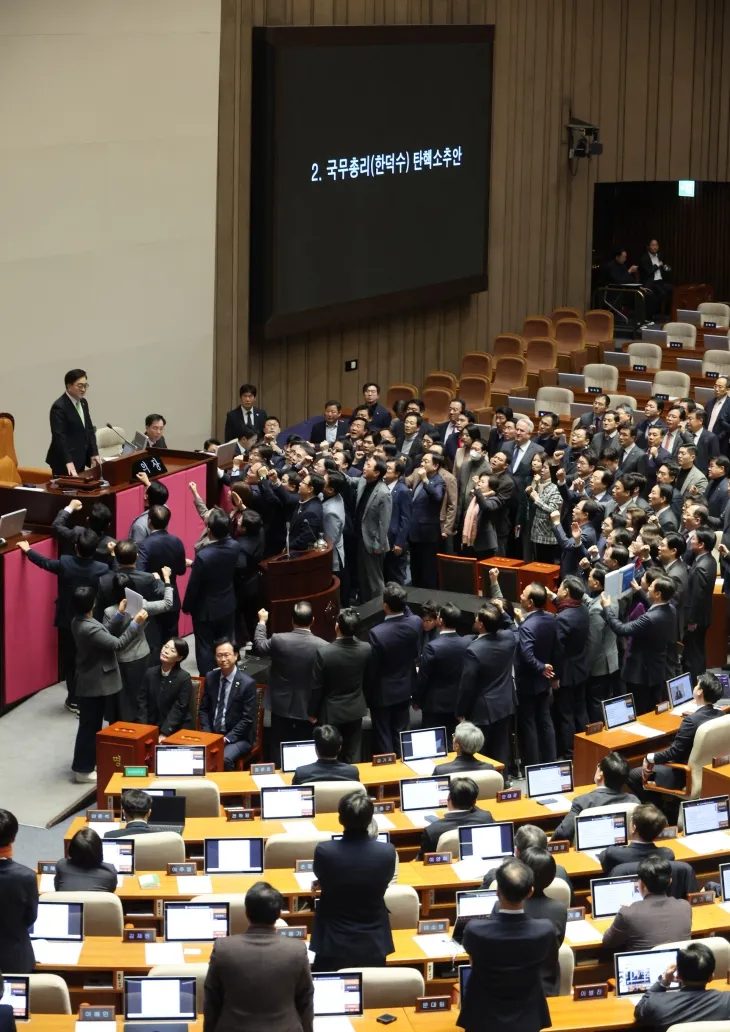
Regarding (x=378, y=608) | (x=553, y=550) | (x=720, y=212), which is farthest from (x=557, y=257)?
(x=378, y=608)

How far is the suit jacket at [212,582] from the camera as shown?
995 centimetres

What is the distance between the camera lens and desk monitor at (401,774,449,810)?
7934mm

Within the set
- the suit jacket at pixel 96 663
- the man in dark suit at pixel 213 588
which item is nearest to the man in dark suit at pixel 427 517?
the man in dark suit at pixel 213 588

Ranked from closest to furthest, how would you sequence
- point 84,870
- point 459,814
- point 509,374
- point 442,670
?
point 84,870, point 459,814, point 442,670, point 509,374

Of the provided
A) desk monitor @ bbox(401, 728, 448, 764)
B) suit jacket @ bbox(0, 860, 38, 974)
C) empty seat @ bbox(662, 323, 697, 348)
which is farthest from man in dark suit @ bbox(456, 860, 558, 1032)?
empty seat @ bbox(662, 323, 697, 348)

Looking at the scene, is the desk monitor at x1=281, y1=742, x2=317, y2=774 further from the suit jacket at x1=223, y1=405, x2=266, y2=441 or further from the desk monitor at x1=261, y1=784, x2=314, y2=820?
the suit jacket at x1=223, y1=405, x2=266, y2=441

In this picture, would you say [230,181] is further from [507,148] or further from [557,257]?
[557,257]

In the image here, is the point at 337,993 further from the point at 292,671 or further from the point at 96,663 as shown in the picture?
the point at 96,663

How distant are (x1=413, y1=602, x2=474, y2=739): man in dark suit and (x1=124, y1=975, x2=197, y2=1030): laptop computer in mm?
3789

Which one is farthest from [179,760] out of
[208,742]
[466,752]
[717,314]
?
[717,314]

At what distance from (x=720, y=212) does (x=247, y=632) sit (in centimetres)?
1487

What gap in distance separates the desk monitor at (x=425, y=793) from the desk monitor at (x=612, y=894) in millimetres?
1388

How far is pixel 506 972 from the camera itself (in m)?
5.22

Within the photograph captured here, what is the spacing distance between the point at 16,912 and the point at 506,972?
1850 mm
